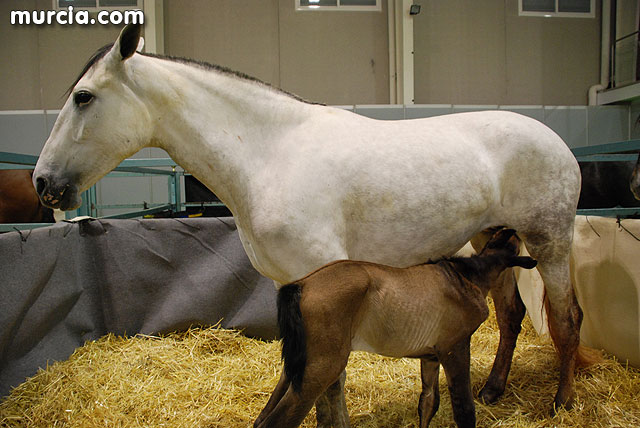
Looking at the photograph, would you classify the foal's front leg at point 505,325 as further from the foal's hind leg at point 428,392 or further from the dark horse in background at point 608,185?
the dark horse in background at point 608,185

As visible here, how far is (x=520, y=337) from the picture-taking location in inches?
132

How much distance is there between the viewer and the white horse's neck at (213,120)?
68.2 inches

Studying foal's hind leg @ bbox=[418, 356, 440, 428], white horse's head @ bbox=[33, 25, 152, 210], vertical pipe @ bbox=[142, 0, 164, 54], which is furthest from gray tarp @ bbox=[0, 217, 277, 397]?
vertical pipe @ bbox=[142, 0, 164, 54]

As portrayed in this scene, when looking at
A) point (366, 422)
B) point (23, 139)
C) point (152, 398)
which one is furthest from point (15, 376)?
point (23, 139)

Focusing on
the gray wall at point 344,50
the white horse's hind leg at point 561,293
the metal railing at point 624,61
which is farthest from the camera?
the metal railing at point 624,61

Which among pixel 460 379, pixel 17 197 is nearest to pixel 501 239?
pixel 460 379

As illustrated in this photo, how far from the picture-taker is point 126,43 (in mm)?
1591

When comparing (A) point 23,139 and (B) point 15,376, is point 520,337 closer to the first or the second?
(B) point 15,376

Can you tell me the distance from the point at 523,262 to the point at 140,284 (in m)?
2.74

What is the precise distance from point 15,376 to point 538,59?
932cm

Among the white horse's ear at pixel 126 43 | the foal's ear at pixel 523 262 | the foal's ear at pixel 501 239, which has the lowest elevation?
the foal's ear at pixel 523 262

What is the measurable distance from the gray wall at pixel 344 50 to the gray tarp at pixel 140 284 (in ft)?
17.1

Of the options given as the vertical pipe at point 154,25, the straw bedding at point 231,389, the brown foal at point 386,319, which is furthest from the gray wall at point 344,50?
the brown foal at point 386,319

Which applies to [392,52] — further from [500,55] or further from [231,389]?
[231,389]
